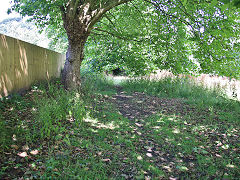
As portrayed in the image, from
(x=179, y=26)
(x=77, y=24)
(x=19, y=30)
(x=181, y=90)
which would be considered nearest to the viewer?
(x=77, y=24)

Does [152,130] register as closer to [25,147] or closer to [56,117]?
[56,117]

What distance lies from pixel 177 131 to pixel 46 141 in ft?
10.4

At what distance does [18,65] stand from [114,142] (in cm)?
440

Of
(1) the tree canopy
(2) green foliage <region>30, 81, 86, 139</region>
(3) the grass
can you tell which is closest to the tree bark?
(1) the tree canopy

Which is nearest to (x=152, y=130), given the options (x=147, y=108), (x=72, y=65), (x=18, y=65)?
(x=147, y=108)

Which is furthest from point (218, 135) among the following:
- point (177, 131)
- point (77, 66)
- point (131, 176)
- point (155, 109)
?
point (77, 66)

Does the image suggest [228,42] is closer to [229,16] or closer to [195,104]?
[229,16]

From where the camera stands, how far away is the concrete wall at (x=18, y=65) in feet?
17.7

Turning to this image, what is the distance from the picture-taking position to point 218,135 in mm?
4715

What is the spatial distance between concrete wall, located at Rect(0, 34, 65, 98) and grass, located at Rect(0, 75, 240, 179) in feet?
1.60

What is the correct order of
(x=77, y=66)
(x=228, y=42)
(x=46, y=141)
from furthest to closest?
1. (x=77, y=66)
2. (x=228, y=42)
3. (x=46, y=141)

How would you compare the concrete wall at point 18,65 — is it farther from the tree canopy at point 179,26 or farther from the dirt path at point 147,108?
the dirt path at point 147,108

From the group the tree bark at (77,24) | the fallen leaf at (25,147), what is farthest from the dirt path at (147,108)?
the fallen leaf at (25,147)

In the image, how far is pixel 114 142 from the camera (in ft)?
13.4
